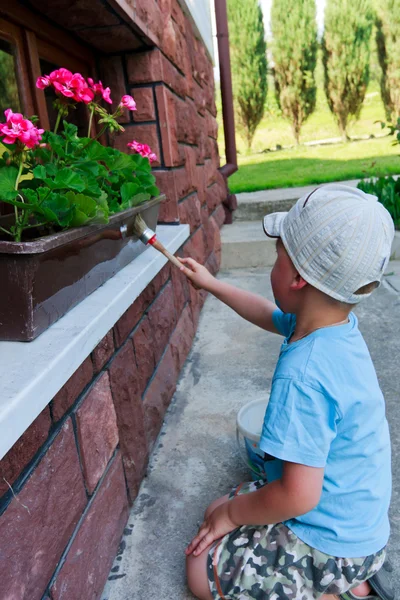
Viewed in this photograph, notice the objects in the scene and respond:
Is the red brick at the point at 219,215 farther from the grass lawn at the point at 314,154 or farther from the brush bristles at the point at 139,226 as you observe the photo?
the brush bristles at the point at 139,226

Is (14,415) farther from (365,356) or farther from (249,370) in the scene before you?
(249,370)

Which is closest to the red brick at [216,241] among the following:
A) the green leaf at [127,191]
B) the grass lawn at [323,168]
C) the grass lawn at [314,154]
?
the grass lawn at [314,154]

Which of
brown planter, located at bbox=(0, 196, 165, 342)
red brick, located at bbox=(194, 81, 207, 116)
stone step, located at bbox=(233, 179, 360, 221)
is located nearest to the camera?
brown planter, located at bbox=(0, 196, 165, 342)

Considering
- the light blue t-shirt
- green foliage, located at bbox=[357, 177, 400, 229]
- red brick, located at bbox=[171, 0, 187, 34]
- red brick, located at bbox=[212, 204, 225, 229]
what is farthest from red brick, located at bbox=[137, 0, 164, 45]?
green foliage, located at bbox=[357, 177, 400, 229]

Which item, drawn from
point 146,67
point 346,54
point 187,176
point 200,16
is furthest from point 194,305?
point 346,54

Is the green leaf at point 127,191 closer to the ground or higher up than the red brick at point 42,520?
higher up

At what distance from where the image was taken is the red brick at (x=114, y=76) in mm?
1963

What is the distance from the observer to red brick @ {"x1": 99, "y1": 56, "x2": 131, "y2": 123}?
6.44 feet

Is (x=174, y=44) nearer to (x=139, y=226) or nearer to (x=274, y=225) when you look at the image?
(x=139, y=226)

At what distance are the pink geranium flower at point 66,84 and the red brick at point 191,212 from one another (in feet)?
3.74

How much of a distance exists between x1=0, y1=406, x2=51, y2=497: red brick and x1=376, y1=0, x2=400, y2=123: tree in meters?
12.2

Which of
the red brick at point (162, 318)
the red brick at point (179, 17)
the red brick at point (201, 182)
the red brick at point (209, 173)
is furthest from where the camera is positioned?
the red brick at point (209, 173)

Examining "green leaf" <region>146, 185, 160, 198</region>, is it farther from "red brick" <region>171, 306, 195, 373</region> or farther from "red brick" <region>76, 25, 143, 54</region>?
"red brick" <region>171, 306, 195, 373</region>

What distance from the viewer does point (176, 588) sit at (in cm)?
120
